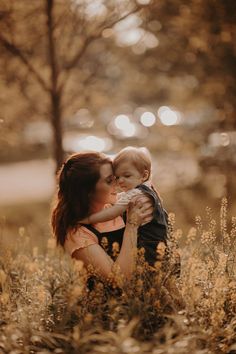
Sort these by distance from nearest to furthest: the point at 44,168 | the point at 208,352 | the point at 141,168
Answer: the point at 208,352, the point at 141,168, the point at 44,168

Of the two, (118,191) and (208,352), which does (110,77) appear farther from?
(208,352)

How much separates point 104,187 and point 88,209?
0.19 m

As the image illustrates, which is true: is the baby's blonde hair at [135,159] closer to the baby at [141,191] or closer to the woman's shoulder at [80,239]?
the baby at [141,191]

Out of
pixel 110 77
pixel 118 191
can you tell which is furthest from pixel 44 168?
pixel 118 191

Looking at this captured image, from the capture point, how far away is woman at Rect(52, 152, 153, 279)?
357 centimetres

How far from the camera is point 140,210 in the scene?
3592mm

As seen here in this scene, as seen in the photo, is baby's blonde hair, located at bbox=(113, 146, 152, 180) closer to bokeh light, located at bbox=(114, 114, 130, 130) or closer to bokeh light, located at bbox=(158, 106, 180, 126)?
bokeh light, located at bbox=(158, 106, 180, 126)

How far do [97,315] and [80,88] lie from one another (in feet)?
15.6

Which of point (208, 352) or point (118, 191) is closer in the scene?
point (208, 352)

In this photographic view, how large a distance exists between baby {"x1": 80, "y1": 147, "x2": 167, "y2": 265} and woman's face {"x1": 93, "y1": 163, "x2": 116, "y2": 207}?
0.07m

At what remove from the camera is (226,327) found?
338 centimetres

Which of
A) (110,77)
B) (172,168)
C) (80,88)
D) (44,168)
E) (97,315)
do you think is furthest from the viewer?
(44,168)

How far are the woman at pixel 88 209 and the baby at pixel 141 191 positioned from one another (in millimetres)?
58

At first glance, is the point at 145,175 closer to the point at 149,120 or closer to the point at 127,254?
the point at 127,254
